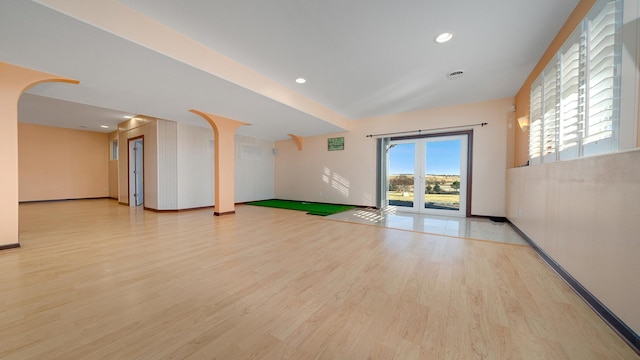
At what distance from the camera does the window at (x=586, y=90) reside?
1696 mm

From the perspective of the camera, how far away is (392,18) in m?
2.47

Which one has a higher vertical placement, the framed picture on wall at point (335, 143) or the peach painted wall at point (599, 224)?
the framed picture on wall at point (335, 143)

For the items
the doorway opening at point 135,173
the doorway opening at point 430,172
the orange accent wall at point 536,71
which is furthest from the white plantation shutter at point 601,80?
the doorway opening at point 135,173

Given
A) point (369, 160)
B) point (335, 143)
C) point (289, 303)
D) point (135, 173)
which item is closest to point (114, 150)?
point (135, 173)

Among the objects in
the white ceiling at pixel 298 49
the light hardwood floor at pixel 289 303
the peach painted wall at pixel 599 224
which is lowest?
the light hardwood floor at pixel 289 303

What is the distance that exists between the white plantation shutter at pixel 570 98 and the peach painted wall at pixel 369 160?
2.78 m

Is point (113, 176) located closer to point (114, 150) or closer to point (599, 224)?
point (114, 150)

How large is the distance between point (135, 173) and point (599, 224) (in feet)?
33.2

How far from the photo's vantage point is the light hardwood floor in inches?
51.5

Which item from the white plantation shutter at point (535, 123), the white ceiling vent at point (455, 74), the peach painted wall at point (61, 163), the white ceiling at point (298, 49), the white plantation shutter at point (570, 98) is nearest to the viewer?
the white plantation shutter at point (570, 98)

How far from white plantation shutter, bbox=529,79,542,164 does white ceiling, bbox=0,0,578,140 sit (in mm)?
433

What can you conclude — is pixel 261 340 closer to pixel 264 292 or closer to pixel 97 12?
pixel 264 292

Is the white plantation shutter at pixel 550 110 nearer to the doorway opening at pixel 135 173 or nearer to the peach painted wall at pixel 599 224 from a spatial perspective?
the peach painted wall at pixel 599 224

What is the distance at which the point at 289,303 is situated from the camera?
178cm
